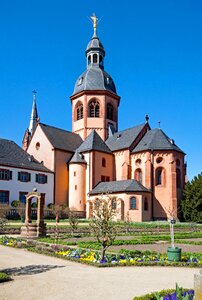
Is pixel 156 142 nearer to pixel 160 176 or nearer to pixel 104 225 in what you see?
pixel 160 176

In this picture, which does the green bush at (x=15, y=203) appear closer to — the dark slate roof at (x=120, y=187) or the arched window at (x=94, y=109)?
the dark slate roof at (x=120, y=187)

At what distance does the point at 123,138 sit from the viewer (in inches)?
2351

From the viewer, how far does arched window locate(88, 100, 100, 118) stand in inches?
2542

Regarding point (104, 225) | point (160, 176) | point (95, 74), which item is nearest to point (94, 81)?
point (95, 74)

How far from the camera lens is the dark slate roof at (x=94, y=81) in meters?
64.9

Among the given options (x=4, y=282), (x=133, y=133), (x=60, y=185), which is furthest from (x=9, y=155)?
(x=4, y=282)

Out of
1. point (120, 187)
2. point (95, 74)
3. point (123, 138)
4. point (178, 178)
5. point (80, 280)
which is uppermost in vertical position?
point (95, 74)

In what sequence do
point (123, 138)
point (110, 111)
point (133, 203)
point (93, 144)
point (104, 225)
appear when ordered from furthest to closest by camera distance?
point (110, 111) < point (123, 138) < point (93, 144) < point (133, 203) < point (104, 225)

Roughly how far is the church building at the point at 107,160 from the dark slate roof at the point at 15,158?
328 centimetres

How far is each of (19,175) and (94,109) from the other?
2187 centimetres

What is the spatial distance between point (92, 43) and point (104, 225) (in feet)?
198

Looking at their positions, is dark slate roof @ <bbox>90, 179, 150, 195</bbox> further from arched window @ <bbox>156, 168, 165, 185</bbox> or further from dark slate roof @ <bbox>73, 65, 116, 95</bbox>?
dark slate roof @ <bbox>73, 65, 116, 95</bbox>

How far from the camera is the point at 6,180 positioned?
47.6 m

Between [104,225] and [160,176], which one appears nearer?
[104,225]
